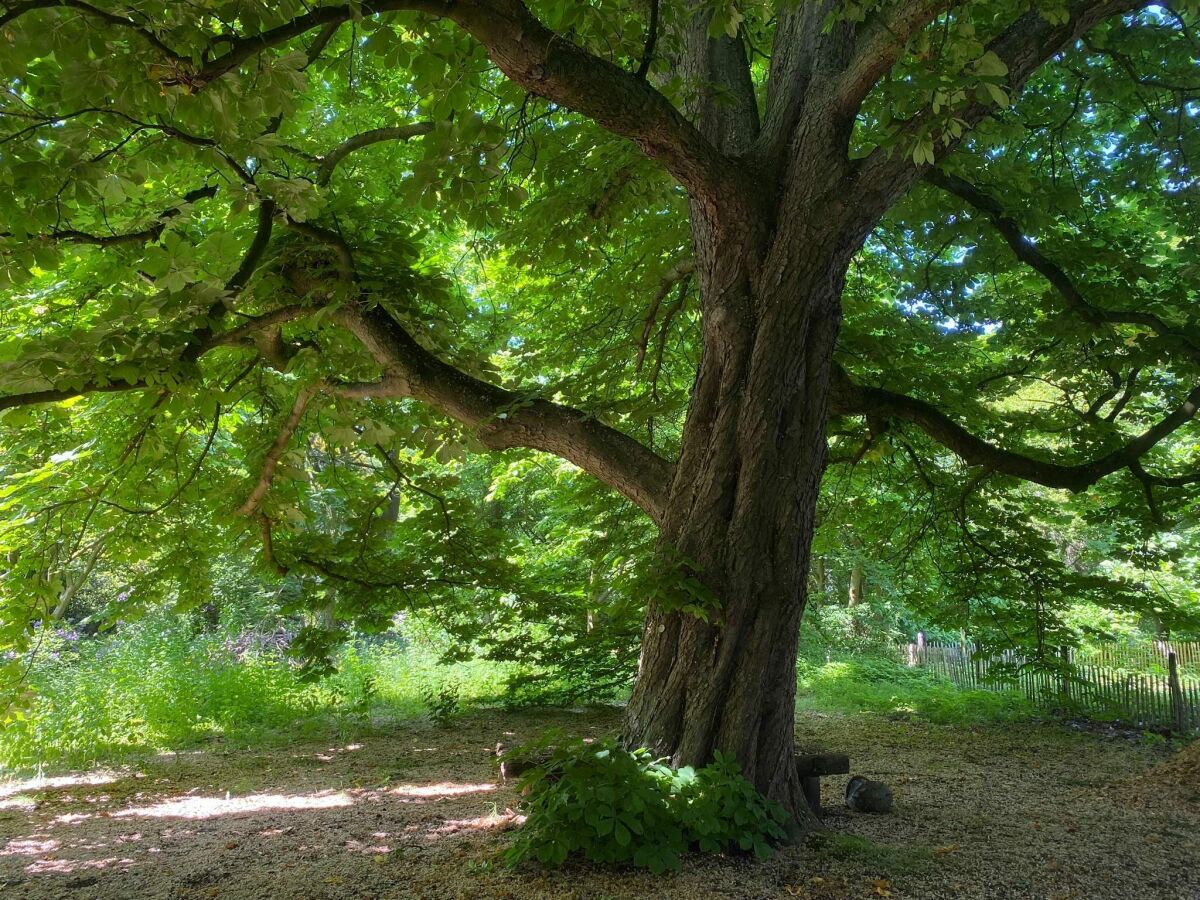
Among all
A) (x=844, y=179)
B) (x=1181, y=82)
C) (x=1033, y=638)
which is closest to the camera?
(x=844, y=179)

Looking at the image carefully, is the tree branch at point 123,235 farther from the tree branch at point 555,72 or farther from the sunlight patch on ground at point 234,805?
the sunlight patch on ground at point 234,805

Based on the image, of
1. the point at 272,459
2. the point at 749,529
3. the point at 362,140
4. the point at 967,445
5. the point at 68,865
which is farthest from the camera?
the point at 272,459

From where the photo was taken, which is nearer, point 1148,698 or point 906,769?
point 906,769

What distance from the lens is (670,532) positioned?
4309 millimetres

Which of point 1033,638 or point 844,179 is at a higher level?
point 844,179

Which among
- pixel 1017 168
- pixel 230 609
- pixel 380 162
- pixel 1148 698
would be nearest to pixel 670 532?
pixel 1017 168

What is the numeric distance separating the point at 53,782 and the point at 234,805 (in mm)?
2518

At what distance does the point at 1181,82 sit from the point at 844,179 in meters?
3.87

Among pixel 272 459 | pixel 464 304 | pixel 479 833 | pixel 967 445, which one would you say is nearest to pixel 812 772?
pixel 479 833

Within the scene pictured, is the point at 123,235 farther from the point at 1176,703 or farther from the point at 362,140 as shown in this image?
the point at 1176,703

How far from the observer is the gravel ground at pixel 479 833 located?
11.2 ft

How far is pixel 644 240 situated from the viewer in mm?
7172

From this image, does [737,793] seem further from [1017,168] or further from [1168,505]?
[1168,505]

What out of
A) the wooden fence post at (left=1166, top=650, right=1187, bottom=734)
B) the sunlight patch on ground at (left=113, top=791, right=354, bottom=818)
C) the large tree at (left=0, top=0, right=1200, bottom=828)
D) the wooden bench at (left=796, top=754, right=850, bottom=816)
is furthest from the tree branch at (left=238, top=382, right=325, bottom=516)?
the wooden fence post at (left=1166, top=650, right=1187, bottom=734)
